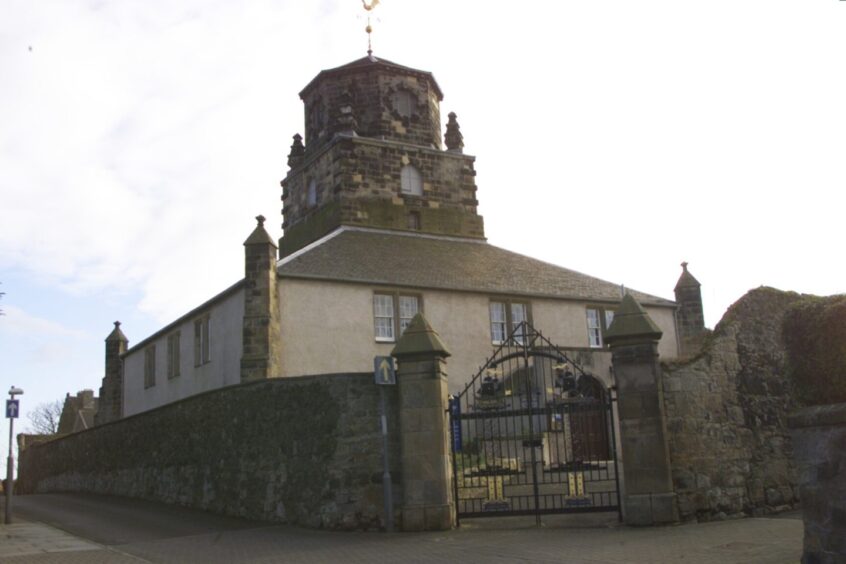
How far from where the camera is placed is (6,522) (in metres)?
18.5

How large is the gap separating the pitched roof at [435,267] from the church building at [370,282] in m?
0.09

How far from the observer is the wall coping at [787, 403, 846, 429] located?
28.6 feet

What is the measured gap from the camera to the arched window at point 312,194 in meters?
37.7

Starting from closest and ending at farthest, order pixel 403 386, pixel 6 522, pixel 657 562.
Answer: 1. pixel 657 562
2. pixel 403 386
3. pixel 6 522

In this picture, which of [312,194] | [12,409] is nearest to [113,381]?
[312,194]

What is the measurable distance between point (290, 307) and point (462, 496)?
11.9 m

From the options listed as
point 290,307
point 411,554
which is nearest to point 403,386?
point 411,554

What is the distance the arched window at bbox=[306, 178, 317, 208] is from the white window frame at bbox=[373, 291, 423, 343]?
36.9 ft

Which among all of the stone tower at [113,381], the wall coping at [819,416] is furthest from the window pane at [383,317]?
the wall coping at [819,416]

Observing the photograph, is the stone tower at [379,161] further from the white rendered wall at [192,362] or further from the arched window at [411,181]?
the white rendered wall at [192,362]

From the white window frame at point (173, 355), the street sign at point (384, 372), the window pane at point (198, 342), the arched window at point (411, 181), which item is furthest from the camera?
the arched window at point (411, 181)

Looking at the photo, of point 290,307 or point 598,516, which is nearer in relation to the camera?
point 598,516

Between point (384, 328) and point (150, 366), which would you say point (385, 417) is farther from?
point (150, 366)

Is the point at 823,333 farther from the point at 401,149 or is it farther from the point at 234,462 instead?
the point at 401,149
